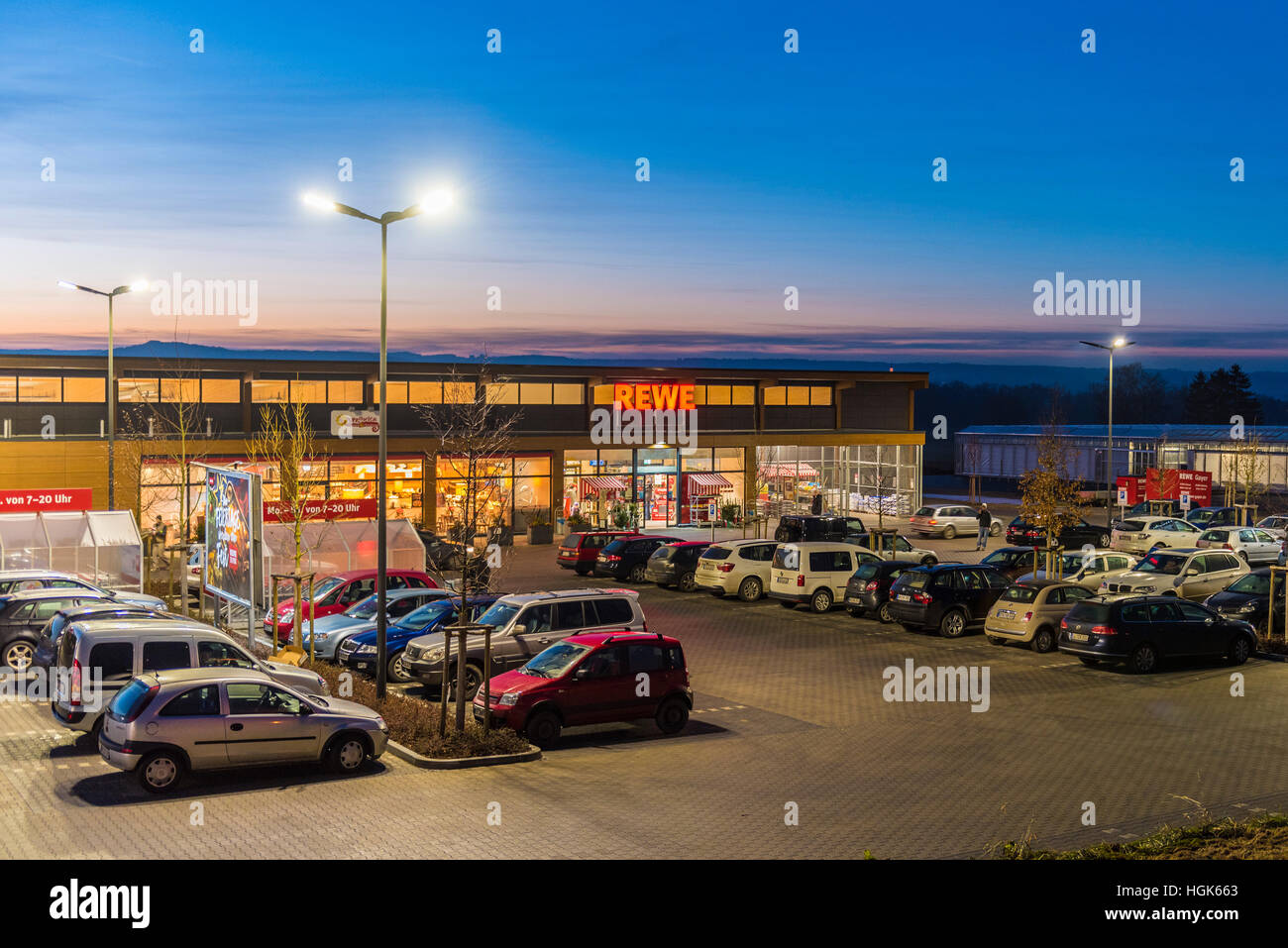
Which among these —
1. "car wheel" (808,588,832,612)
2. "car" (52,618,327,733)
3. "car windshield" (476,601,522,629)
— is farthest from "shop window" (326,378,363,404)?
"car" (52,618,327,733)

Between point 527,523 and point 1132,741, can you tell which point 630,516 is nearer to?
point 527,523

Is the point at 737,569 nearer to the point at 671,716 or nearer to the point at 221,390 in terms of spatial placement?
the point at 671,716

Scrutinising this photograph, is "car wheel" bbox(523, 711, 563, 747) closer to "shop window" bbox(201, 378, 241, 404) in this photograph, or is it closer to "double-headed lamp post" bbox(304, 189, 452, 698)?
Answer: "double-headed lamp post" bbox(304, 189, 452, 698)

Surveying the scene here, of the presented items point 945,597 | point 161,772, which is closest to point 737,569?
point 945,597

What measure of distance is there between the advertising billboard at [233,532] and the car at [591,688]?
21.6 feet

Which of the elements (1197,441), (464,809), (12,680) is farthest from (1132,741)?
(1197,441)

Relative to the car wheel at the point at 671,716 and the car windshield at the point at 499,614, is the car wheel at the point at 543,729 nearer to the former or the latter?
the car wheel at the point at 671,716

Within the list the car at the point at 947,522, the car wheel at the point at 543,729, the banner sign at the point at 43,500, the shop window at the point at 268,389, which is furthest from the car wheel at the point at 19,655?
the car at the point at 947,522

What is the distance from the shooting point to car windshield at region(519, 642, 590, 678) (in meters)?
17.4

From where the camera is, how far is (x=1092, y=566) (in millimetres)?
32781

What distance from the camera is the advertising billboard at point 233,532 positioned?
72.8 ft

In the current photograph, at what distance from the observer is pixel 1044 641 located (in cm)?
2464

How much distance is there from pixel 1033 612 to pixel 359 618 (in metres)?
13.3

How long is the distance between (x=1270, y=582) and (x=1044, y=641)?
5.73 m
